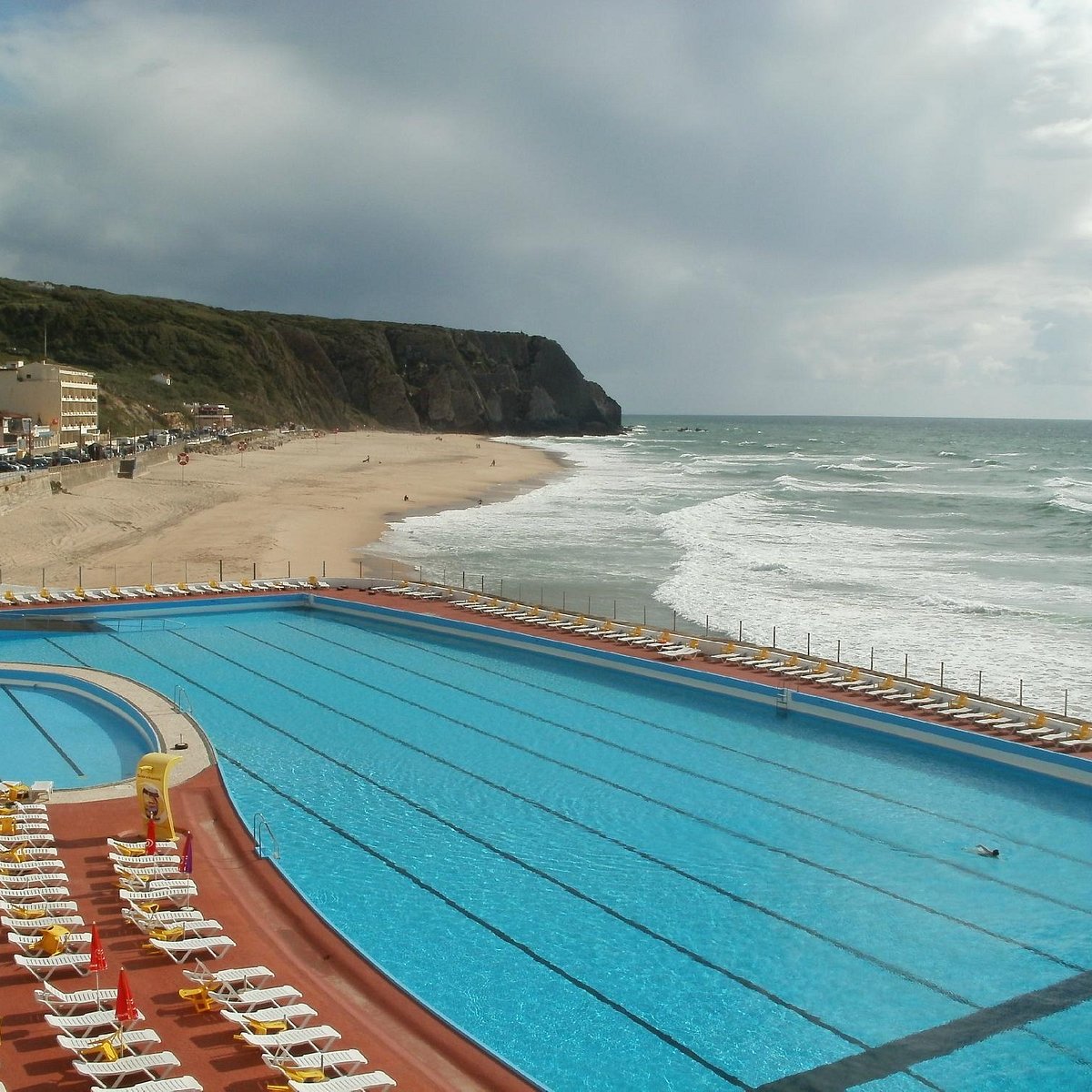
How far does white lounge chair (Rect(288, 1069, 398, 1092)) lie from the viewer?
8.41m

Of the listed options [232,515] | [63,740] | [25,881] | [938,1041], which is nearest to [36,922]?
[25,881]

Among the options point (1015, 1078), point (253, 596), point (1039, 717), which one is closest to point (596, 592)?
point (253, 596)

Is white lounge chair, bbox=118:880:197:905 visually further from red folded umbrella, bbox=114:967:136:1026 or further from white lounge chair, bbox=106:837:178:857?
red folded umbrella, bbox=114:967:136:1026

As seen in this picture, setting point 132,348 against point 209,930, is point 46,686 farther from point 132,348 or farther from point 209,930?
point 132,348

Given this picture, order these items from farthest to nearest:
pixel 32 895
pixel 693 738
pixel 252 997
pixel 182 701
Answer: pixel 182 701
pixel 693 738
pixel 32 895
pixel 252 997

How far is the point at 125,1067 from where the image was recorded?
842cm

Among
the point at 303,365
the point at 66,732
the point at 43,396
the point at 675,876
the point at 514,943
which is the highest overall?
the point at 303,365

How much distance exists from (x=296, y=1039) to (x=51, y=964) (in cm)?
292

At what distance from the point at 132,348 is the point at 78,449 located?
59591mm

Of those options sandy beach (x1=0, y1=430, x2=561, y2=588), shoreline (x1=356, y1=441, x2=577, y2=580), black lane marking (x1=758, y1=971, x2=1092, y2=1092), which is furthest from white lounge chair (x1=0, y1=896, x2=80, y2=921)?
shoreline (x1=356, y1=441, x2=577, y2=580)

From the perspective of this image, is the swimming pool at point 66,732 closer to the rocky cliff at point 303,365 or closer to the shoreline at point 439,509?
the shoreline at point 439,509

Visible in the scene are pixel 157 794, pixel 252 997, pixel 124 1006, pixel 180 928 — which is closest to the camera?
pixel 124 1006

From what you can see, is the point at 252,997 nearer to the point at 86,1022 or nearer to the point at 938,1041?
the point at 86,1022

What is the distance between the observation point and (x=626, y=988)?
37.3 feet
